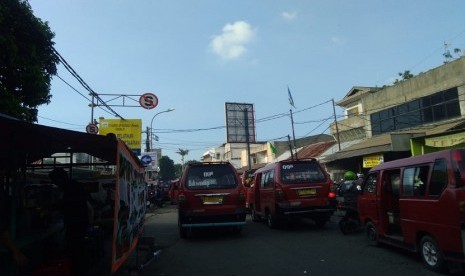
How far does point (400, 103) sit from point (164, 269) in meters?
23.1

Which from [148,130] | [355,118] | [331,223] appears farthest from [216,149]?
[331,223]

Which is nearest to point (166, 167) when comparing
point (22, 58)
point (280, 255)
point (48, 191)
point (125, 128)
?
point (125, 128)

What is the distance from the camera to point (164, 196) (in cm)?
3347

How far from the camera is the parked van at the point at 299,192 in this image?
42.0 ft

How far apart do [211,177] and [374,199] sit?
4524mm

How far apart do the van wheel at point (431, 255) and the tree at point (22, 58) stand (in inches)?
387

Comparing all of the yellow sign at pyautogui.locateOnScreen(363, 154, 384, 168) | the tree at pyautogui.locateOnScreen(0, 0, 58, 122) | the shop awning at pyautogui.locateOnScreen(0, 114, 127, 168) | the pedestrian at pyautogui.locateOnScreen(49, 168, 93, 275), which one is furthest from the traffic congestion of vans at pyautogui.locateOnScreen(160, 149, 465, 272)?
the yellow sign at pyautogui.locateOnScreen(363, 154, 384, 168)

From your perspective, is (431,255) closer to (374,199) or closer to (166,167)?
(374,199)

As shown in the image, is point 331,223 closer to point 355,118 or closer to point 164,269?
point 164,269

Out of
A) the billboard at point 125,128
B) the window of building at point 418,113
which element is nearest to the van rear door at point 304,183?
the window of building at point 418,113

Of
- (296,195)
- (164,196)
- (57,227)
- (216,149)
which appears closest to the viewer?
(57,227)

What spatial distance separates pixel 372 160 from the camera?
26.3 metres

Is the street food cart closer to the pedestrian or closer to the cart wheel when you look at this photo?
the pedestrian

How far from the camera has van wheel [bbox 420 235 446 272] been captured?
7.01 metres
